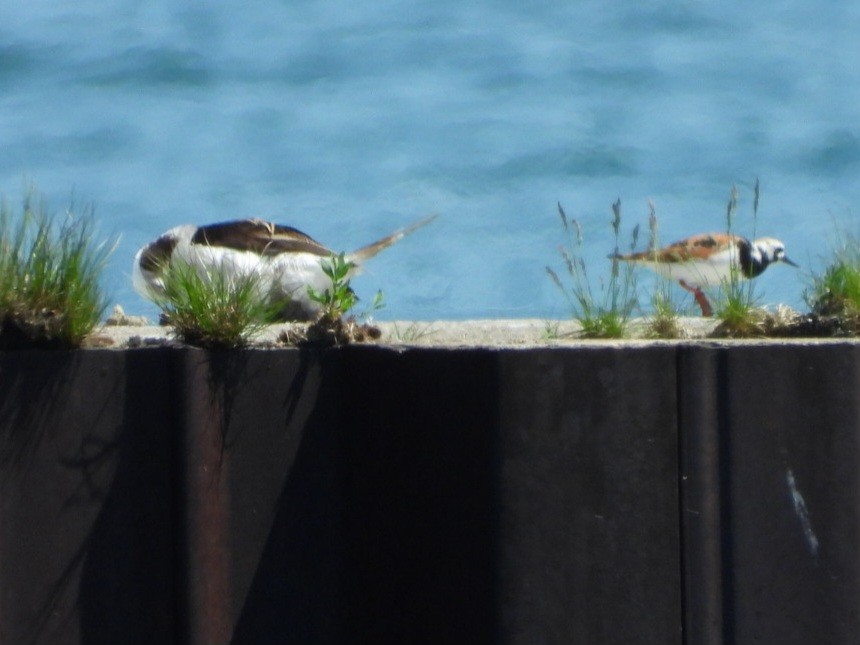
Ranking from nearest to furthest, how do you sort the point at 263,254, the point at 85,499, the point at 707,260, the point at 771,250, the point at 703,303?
the point at 85,499 < the point at 703,303 < the point at 263,254 < the point at 707,260 < the point at 771,250

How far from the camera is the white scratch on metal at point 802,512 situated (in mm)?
2404

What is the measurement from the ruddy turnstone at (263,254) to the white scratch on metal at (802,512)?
1.16 metres

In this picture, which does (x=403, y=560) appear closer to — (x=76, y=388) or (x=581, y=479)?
(x=581, y=479)

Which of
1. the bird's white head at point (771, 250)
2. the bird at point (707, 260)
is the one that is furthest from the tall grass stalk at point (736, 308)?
the bird's white head at point (771, 250)

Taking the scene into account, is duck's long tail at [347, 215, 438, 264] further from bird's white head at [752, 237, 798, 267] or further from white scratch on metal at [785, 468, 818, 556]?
bird's white head at [752, 237, 798, 267]

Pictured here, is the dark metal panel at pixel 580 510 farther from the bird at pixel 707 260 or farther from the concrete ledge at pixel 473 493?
the bird at pixel 707 260

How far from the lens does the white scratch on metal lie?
2404 mm

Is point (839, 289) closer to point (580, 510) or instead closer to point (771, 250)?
point (580, 510)

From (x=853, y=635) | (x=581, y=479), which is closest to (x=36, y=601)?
(x=581, y=479)

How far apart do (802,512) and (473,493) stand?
2.23 ft

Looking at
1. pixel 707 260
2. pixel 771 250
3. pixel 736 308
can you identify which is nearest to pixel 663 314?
pixel 736 308

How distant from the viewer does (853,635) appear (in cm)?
243

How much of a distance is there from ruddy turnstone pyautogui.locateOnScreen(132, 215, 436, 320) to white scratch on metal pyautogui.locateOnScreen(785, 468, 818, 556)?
116 centimetres

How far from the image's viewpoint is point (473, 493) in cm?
237
